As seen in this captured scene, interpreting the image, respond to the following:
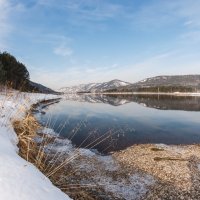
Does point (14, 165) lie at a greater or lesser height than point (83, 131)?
greater

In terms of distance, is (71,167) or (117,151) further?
(117,151)

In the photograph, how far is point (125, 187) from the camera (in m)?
11.7

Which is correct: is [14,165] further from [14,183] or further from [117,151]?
[117,151]

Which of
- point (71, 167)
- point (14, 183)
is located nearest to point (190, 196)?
point (71, 167)

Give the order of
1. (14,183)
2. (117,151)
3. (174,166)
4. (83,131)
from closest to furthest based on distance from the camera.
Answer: (14,183) < (174,166) < (117,151) < (83,131)

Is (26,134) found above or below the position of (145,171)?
above

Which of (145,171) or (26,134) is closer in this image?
(26,134)

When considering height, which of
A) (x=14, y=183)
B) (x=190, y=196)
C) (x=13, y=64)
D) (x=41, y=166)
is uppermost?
(x=13, y=64)

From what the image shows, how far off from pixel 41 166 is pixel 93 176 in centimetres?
425

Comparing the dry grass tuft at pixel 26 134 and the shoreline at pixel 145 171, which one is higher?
the dry grass tuft at pixel 26 134

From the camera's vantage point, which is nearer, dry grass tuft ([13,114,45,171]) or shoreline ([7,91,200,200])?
dry grass tuft ([13,114,45,171])

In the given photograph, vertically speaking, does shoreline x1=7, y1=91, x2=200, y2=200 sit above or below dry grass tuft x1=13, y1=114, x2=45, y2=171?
below

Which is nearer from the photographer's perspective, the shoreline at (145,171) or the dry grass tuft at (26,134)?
the dry grass tuft at (26,134)

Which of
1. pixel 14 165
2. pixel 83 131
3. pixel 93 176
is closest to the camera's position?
pixel 14 165
